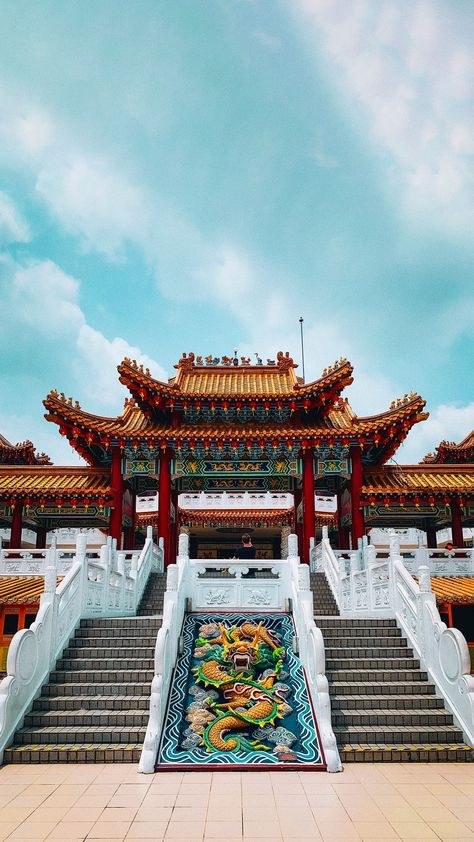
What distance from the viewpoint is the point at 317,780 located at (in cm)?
625

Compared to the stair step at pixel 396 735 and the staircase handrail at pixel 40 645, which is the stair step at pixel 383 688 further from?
the staircase handrail at pixel 40 645

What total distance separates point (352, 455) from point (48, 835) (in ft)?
45.1

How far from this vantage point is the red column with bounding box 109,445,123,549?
55.2 feet

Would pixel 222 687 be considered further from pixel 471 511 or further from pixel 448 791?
pixel 471 511

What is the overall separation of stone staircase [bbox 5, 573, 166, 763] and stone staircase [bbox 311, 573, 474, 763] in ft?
9.06

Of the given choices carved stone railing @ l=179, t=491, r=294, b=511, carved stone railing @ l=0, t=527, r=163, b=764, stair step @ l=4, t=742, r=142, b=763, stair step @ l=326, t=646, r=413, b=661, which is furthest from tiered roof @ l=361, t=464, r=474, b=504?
stair step @ l=4, t=742, r=142, b=763

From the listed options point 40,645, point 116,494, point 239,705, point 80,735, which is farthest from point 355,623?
point 116,494

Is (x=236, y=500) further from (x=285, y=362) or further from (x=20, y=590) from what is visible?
(x=20, y=590)

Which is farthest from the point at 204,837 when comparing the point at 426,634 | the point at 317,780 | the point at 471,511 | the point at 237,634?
the point at 471,511

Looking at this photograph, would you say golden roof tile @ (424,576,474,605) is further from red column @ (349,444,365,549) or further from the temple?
red column @ (349,444,365,549)

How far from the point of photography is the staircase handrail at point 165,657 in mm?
6652

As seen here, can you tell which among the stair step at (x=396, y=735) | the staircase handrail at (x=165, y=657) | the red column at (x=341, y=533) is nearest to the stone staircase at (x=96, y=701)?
the staircase handrail at (x=165, y=657)

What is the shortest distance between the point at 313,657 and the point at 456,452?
18.6m

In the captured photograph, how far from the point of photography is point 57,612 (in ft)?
28.5
